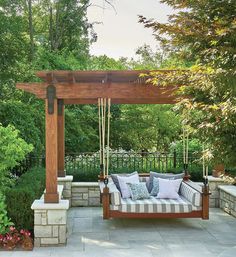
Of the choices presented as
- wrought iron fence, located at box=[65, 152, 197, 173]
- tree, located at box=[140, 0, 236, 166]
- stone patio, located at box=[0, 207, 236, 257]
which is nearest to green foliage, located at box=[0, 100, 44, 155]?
wrought iron fence, located at box=[65, 152, 197, 173]

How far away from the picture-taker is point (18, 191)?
6.55 metres

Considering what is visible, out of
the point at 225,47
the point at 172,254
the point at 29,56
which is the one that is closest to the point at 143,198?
the point at 172,254

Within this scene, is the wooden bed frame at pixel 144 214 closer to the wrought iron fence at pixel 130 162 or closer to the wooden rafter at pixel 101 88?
the wooden rafter at pixel 101 88

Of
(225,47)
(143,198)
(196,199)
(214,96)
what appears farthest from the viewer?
(143,198)

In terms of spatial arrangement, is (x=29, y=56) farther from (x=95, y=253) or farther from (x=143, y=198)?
(x=95, y=253)

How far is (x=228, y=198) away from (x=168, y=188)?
149cm

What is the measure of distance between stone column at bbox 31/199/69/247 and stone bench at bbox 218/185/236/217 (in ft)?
12.4

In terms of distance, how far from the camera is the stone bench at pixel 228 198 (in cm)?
839

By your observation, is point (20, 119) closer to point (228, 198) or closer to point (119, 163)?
point (119, 163)

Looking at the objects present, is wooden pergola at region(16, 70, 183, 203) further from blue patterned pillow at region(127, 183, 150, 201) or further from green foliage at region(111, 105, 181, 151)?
green foliage at region(111, 105, 181, 151)

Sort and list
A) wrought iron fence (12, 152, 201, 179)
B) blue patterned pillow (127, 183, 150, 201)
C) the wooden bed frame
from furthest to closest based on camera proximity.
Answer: wrought iron fence (12, 152, 201, 179) < blue patterned pillow (127, 183, 150, 201) < the wooden bed frame

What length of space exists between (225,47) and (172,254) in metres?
3.16

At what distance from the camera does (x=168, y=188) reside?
319 inches

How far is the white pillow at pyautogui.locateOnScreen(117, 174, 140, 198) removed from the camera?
26.5ft
